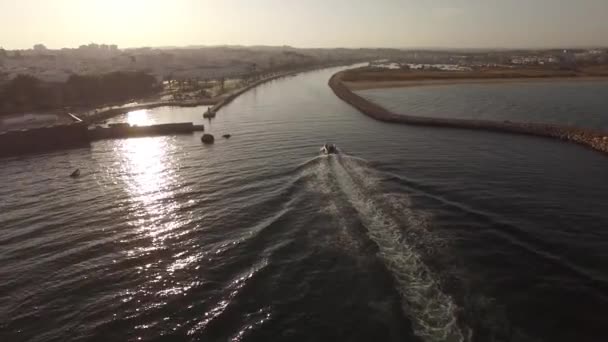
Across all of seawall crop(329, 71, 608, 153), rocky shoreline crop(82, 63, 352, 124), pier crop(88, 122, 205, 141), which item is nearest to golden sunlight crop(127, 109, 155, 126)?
rocky shoreline crop(82, 63, 352, 124)

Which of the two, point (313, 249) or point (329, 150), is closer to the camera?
point (313, 249)

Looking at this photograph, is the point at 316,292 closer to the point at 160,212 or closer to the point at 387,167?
the point at 160,212

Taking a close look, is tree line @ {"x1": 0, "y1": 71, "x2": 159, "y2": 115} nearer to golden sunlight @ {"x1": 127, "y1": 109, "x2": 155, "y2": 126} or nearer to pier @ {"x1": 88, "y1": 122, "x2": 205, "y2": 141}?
golden sunlight @ {"x1": 127, "y1": 109, "x2": 155, "y2": 126}

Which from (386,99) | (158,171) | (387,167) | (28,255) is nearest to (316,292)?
(28,255)

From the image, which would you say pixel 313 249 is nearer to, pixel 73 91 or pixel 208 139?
pixel 208 139

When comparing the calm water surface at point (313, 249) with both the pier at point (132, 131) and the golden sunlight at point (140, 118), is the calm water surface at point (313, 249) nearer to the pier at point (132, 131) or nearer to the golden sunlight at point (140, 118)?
the pier at point (132, 131)

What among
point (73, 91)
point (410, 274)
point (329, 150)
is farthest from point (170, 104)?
point (410, 274)
